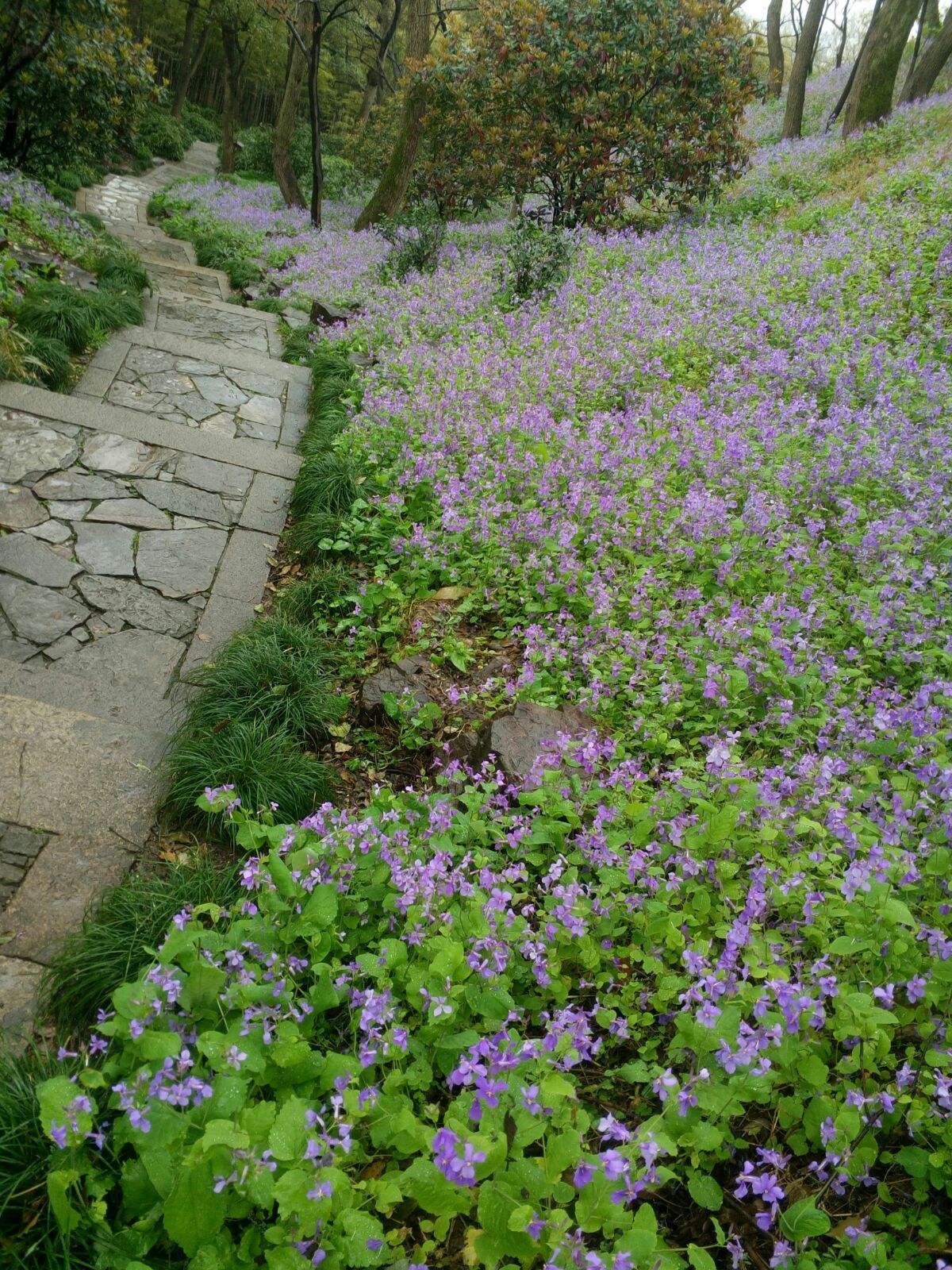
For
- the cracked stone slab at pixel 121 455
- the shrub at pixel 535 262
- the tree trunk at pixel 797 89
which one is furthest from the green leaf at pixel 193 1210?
the tree trunk at pixel 797 89

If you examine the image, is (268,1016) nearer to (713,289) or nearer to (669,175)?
(713,289)

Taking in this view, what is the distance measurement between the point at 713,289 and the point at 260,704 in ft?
23.7

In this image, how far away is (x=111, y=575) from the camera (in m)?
4.79

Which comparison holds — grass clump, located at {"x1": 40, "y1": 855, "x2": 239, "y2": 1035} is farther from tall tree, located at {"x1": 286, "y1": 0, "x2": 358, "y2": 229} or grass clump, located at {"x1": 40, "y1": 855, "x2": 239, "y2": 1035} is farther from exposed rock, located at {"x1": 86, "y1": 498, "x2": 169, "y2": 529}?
tall tree, located at {"x1": 286, "y1": 0, "x2": 358, "y2": 229}

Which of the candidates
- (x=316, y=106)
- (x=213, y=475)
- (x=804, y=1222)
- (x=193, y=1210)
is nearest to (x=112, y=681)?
(x=213, y=475)

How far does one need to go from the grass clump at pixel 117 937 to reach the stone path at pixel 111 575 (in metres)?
0.12

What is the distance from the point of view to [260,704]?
12.6 feet

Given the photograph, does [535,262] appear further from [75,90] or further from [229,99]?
[229,99]

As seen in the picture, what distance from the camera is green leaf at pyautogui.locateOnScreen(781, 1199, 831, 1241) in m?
1.69

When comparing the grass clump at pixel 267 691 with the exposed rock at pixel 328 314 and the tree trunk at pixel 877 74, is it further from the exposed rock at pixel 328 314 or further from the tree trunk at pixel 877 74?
the tree trunk at pixel 877 74

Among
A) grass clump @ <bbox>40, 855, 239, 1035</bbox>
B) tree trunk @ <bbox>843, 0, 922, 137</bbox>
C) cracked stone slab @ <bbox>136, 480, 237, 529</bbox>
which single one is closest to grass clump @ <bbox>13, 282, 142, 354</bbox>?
cracked stone slab @ <bbox>136, 480, 237, 529</bbox>

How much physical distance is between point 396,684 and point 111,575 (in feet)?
6.83

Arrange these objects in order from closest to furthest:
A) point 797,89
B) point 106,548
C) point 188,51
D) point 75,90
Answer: point 106,548
point 75,90
point 797,89
point 188,51

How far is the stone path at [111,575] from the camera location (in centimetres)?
306
